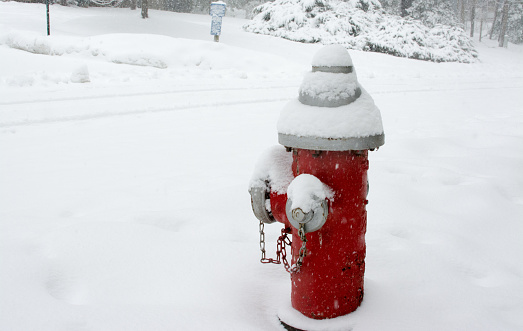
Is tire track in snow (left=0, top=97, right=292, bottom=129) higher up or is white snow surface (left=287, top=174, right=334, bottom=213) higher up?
white snow surface (left=287, top=174, right=334, bottom=213)

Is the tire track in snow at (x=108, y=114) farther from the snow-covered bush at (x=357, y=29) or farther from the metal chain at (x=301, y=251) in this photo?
the snow-covered bush at (x=357, y=29)

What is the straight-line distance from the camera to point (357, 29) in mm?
19078

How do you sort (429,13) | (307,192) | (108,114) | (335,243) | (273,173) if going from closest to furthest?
(307,192) < (335,243) < (273,173) < (108,114) < (429,13)

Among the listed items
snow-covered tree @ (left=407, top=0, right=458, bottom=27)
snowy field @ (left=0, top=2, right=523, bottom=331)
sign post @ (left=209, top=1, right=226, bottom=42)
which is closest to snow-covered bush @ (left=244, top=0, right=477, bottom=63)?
sign post @ (left=209, top=1, right=226, bottom=42)

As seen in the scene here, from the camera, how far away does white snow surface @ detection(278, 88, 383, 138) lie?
171 centimetres

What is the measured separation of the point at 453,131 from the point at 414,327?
385 centimetres

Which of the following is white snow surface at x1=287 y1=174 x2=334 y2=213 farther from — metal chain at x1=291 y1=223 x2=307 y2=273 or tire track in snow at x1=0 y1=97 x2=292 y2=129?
tire track in snow at x1=0 y1=97 x2=292 y2=129

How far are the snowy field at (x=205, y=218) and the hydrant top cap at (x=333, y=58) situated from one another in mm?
1007

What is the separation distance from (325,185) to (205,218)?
1.12m

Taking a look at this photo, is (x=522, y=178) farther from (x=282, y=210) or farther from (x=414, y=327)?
(x=282, y=210)

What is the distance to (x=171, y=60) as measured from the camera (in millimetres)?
12008

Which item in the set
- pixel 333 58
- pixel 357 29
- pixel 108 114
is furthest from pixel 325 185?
pixel 357 29

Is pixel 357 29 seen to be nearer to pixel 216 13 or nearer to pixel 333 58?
pixel 216 13

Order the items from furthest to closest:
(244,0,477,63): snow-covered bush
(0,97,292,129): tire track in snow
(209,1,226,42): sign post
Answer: (244,0,477,63): snow-covered bush
(209,1,226,42): sign post
(0,97,292,129): tire track in snow
